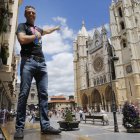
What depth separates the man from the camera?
3123 millimetres

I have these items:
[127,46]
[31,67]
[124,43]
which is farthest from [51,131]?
[124,43]

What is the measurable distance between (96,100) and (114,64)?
1183 cm

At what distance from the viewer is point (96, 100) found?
51188mm

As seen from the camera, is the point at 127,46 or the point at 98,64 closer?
the point at 127,46

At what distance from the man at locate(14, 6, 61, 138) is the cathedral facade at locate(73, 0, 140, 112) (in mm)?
31633

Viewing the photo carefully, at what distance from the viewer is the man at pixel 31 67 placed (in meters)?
3.12

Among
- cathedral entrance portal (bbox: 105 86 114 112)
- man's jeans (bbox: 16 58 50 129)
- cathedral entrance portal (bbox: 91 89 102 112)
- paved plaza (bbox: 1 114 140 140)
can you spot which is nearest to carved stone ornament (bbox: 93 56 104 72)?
cathedral entrance portal (bbox: 91 89 102 112)

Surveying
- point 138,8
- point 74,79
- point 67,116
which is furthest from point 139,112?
point 74,79

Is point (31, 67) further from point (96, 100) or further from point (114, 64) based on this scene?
point (96, 100)

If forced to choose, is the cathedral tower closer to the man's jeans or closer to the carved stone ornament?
the carved stone ornament

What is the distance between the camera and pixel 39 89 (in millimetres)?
3422

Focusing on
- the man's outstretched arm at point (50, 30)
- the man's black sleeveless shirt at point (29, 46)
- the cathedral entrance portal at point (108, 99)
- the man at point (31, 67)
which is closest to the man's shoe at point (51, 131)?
the man at point (31, 67)

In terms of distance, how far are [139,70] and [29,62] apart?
39439 millimetres

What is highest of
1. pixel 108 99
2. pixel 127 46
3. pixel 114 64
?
pixel 127 46
